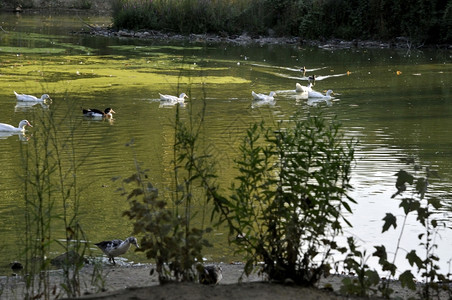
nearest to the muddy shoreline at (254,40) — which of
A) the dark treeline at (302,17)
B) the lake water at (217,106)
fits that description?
the dark treeline at (302,17)

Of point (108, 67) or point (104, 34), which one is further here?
point (104, 34)

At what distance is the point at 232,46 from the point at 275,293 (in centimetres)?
3046

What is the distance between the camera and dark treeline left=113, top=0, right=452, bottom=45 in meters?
34.8

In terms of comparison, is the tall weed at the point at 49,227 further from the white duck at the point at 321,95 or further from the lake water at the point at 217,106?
the white duck at the point at 321,95

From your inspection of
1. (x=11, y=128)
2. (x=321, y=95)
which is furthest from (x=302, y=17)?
(x=11, y=128)

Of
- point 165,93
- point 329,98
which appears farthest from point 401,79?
point 165,93

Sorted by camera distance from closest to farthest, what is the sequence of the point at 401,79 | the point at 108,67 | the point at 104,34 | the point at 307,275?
the point at 307,275, the point at 401,79, the point at 108,67, the point at 104,34

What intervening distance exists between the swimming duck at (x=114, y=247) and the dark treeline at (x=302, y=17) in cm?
2719

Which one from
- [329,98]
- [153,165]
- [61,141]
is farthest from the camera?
[329,98]

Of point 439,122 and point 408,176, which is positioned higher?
point 408,176

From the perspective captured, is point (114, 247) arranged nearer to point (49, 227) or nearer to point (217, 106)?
point (49, 227)

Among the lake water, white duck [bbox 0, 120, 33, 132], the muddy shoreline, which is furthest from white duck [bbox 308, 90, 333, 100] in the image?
the muddy shoreline

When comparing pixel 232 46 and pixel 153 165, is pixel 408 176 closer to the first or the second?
pixel 153 165

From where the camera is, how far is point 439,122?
15.9m
